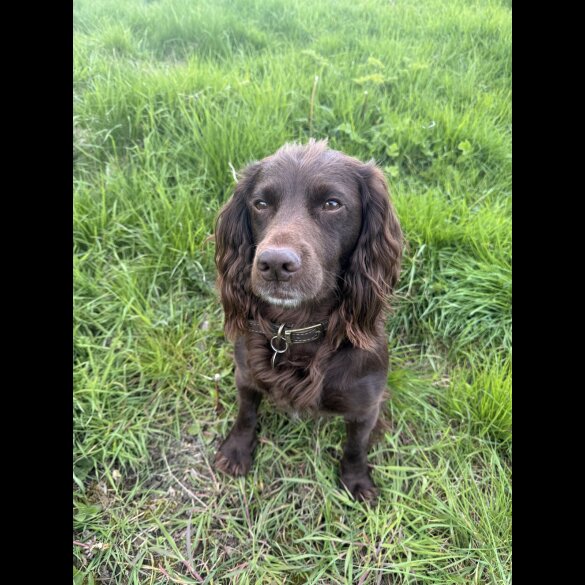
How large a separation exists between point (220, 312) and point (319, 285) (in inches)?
46.7

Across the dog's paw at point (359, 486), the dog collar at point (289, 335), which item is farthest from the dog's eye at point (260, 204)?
the dog's paw at point (359, 486)

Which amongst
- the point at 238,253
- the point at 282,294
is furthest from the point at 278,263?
the point at 238,253

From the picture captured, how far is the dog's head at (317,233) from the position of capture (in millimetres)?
1648

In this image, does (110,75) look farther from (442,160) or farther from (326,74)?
(442,160)

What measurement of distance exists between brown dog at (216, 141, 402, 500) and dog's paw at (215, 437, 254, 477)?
15.3 inches

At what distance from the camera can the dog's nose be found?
4.88 ft

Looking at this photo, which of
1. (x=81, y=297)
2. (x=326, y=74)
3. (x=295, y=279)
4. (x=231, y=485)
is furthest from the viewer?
(x=326, y=74)

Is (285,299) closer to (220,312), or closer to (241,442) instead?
(241,442)

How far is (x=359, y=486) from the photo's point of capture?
82.5 inches

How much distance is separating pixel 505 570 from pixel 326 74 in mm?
3708

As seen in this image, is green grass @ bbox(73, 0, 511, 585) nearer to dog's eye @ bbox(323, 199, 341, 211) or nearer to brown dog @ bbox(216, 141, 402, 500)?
brown dog @ bbox(216, 141, 402, 500)

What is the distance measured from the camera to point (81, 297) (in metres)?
2.60

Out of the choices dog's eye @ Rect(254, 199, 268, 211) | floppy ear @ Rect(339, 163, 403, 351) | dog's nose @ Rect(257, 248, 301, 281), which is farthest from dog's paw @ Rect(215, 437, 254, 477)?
dog's eye @ Rect(254, 199, 268, 211)

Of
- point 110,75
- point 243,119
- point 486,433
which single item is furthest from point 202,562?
point 110,75
